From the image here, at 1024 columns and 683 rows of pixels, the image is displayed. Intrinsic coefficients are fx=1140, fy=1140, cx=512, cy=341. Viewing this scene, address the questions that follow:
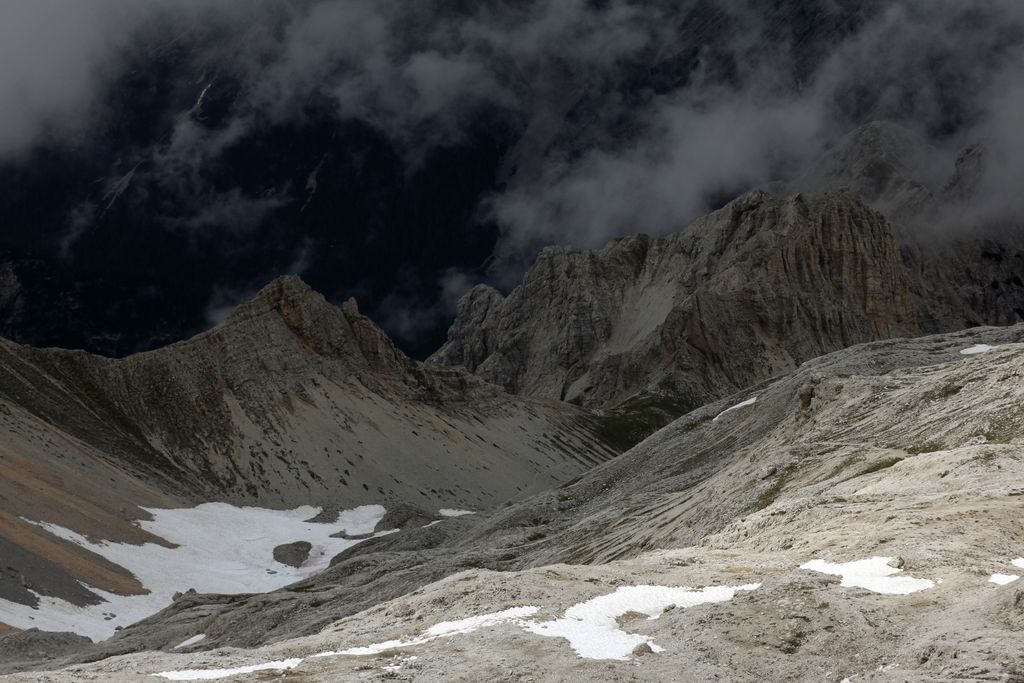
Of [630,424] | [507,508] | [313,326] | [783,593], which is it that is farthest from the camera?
[630,424]

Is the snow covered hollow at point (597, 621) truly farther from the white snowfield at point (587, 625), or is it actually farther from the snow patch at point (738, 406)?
the snow patch at point (738, 406)

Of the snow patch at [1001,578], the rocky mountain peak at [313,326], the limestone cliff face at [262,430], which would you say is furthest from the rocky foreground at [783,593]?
the rocky mountain peak at [313,326]

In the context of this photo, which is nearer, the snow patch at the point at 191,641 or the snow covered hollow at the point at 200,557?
the snow patch at the point at 191,641

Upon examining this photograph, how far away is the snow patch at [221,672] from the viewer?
2189 centimetres

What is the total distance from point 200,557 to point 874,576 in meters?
81.0

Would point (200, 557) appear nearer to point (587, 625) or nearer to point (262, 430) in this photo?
point (262, 430)

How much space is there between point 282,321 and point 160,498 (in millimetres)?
60012

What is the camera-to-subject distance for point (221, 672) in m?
22.4

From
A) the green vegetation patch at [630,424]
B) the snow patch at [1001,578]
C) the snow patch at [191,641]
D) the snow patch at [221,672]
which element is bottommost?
the snow patch at [1001,578]

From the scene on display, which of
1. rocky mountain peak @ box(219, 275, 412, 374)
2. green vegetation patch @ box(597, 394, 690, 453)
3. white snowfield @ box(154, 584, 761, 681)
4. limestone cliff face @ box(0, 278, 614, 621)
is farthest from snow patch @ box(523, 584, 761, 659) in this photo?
green vegetation patch @ box(597, 394, 690, 453)

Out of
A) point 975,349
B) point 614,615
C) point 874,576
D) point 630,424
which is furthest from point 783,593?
point 630,424

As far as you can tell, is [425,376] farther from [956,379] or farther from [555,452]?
[956,379]

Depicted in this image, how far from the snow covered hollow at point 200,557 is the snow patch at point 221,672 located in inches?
1952

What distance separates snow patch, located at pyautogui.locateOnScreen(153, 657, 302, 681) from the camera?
71.8 feet
